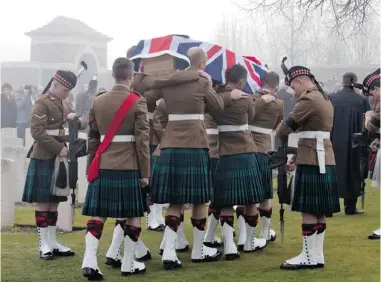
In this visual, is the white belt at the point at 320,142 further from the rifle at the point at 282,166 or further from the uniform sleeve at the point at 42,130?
the uniform sleeve at the point at 42,130

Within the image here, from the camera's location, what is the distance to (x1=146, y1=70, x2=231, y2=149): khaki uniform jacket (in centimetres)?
726

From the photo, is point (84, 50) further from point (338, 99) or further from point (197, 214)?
point (197, 214)

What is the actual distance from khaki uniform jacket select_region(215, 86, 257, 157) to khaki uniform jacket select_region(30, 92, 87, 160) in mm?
1606

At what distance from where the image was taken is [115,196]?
6.79 metres

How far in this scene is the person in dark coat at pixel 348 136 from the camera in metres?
10.8

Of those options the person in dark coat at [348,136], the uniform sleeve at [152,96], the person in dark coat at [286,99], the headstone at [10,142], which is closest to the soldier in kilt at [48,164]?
the uniform sleeve at [152,96]

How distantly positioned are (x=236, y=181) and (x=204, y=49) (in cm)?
166

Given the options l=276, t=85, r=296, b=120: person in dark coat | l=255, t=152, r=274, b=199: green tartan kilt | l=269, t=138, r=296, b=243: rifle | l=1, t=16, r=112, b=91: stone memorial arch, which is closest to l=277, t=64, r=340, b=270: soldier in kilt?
l=269, t=138, r=296, b=243: rifle

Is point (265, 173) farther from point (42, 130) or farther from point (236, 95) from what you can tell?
point (42, 130)

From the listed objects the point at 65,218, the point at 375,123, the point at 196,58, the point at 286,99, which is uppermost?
the point at 196,58

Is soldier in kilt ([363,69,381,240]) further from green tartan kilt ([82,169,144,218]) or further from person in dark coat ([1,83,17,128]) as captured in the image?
person in dark coat ([1,83,17,128])

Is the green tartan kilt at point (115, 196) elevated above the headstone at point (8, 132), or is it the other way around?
the headstone at point (8, 132)

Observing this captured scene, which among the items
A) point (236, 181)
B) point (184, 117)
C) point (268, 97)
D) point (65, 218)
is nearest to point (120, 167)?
point (184, 117)

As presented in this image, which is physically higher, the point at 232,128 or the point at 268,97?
the point at 268,97
